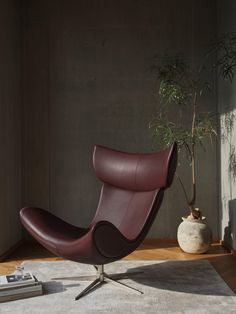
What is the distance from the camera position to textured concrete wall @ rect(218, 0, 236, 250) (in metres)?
3.98

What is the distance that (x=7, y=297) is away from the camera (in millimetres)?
2699

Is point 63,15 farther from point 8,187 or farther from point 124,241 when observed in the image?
point 124,241

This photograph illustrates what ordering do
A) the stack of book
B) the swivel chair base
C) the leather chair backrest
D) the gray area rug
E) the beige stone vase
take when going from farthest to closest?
1. the beige stone vase
2. the leather chair backrest
3. the swivel chair base
4. the stack of book
5. the gray area rug

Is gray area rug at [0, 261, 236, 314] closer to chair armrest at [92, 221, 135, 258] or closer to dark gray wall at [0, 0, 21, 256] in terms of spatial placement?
chair armrest at [92, 221, 135, 258]

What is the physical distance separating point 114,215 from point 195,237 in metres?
0.99

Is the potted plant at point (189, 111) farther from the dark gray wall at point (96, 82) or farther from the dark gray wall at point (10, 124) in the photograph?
the dark gray wall at point (10, 124)

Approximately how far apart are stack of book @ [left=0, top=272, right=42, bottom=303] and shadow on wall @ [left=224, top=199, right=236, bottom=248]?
1.93 m

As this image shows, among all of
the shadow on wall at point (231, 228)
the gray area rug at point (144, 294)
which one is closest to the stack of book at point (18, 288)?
the gray area rug at point (144, 294)

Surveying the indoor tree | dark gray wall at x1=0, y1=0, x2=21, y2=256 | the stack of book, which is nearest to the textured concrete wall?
the indoor tree

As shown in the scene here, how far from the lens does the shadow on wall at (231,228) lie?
3.94 m

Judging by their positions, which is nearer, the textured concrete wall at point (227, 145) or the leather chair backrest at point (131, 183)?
the leather chair backrest at point (131, 183)

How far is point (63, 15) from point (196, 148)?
6.45 feet

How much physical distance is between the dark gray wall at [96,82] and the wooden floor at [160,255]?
30 centimetres

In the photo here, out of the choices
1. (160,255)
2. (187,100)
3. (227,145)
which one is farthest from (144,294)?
(187,100)
